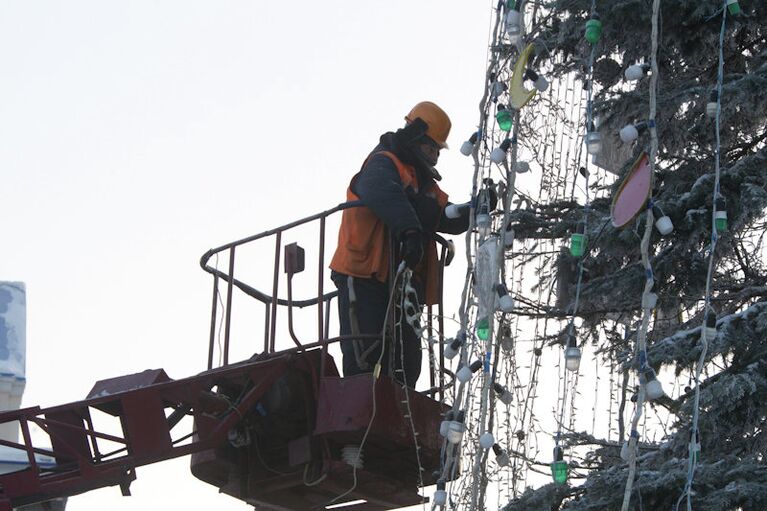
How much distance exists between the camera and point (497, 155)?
804cm

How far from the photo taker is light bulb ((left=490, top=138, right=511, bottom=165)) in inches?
316

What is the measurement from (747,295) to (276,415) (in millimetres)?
3201

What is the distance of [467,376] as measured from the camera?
25.5 ft

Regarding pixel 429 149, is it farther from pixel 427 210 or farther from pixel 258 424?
pixel 258 424

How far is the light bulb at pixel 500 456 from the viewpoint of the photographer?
8345mm

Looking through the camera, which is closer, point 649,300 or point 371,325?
point 649,300

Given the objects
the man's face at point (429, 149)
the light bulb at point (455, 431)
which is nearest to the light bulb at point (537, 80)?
the light bulb at point (455, 431)

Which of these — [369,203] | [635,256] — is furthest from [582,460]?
[369,203]

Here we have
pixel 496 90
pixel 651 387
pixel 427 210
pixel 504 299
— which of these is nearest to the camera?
pixel 651 387

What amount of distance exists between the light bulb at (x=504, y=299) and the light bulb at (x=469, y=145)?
0.73 meters

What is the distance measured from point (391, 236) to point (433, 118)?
2.97 ft

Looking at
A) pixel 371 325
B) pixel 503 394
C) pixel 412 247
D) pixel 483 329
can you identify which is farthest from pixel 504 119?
pixel 371 325

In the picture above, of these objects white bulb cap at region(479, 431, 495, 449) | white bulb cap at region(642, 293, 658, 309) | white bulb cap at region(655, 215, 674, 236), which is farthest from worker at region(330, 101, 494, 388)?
white bulb cap at region(642, 293, 658, 309)

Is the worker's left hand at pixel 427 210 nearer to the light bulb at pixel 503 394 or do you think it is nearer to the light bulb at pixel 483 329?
the light bulb at pixel 503 394
